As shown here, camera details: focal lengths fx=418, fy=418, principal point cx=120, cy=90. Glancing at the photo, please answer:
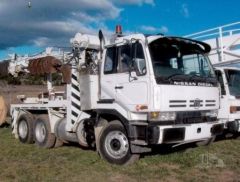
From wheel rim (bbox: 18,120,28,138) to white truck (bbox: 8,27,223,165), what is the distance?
2795 mm

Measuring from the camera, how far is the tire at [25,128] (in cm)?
1277

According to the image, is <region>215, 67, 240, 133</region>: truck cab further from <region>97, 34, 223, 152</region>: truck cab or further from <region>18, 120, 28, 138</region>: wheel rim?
<region>18, 120, 28, 138</region>: wheel rim

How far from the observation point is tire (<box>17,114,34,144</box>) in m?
12.8

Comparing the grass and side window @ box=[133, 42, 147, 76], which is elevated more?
side window @ box=[133, 42, 147, 76]

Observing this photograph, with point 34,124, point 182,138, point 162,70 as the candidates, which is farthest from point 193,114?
point 34,124

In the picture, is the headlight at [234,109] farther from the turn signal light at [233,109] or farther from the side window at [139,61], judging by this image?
the side window at [139,61]

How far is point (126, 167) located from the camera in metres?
8.78

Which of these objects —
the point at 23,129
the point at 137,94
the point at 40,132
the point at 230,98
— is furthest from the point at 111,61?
the point at 23,129

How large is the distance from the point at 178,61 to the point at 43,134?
16.8ft

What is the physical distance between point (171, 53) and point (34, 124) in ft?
18.0

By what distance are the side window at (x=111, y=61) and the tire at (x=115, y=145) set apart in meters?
1.16

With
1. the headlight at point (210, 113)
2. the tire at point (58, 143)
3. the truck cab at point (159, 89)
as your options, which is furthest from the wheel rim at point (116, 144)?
the tire at point (58, 143)

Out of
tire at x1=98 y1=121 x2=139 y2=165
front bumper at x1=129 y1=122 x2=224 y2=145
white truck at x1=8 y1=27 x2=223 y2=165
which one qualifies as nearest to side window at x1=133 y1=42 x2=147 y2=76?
white truck at x1=8 y1=27 x2=223 y2=165

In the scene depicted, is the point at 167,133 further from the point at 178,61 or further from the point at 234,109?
the point at 234,109
